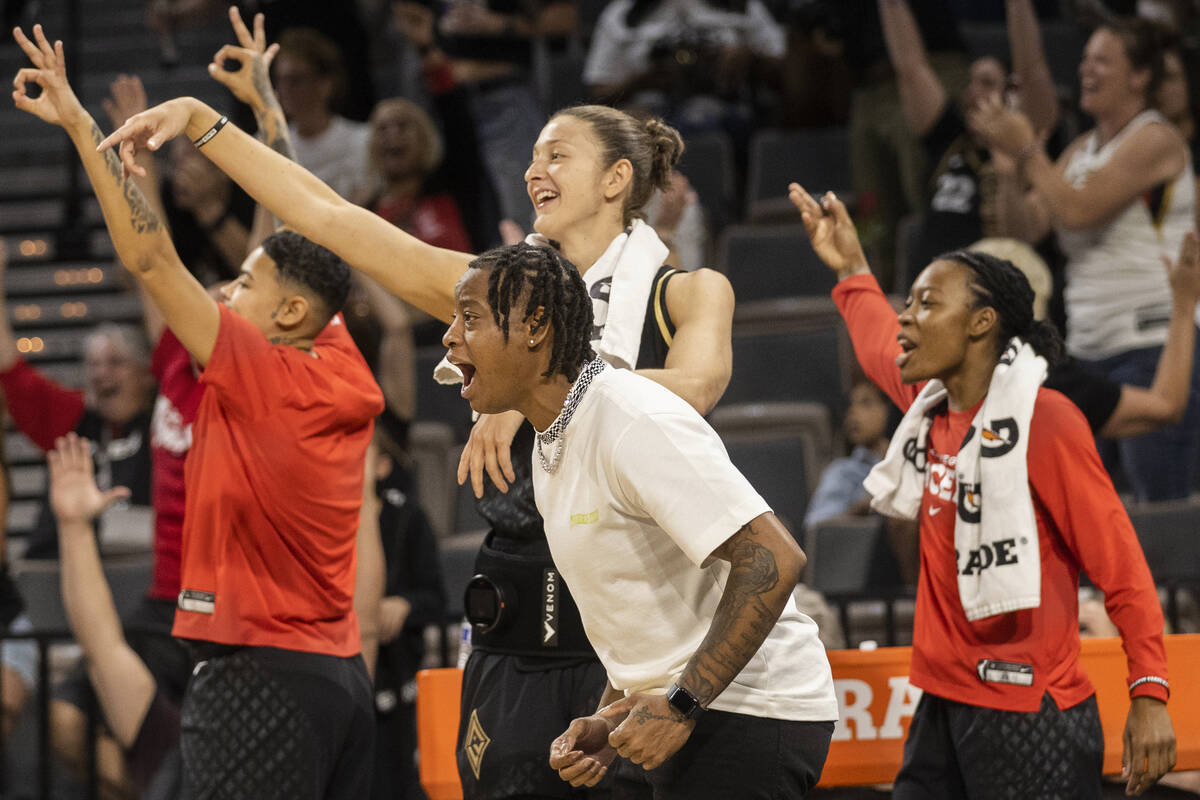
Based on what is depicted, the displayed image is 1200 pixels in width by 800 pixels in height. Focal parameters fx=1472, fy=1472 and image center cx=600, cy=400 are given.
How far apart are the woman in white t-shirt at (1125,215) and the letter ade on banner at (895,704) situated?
1997 mm

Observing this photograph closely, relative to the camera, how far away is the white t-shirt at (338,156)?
277 inches

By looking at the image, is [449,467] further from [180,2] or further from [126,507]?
[180,2]

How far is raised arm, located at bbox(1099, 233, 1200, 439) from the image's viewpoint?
4141mm

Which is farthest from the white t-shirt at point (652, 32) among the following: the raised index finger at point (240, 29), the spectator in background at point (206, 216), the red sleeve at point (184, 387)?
the raised index finger at point (240, 29)

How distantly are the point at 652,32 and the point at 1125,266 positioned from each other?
3173 millimetres

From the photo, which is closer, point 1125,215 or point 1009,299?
point 1009,299

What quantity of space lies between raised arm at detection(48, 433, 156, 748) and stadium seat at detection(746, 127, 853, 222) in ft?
14.0

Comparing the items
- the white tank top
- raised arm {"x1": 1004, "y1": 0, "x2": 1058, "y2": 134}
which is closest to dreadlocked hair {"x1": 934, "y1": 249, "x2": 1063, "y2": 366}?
the white tank top

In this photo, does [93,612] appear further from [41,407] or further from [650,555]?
[650,555]

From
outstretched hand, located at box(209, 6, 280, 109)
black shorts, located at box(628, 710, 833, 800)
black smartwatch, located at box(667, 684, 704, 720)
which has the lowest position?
black shorts, located at box(628, 710, 833, 800)

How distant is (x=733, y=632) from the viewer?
2.06 m

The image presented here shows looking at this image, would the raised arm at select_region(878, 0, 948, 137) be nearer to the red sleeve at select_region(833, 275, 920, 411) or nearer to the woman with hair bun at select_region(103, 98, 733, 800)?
the red sleeve at select_region(833, 275, 920, 411)

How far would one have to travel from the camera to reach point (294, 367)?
10.5 ft

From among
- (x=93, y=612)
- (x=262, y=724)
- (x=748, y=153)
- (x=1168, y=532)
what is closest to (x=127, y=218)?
(x=262, y=724)
